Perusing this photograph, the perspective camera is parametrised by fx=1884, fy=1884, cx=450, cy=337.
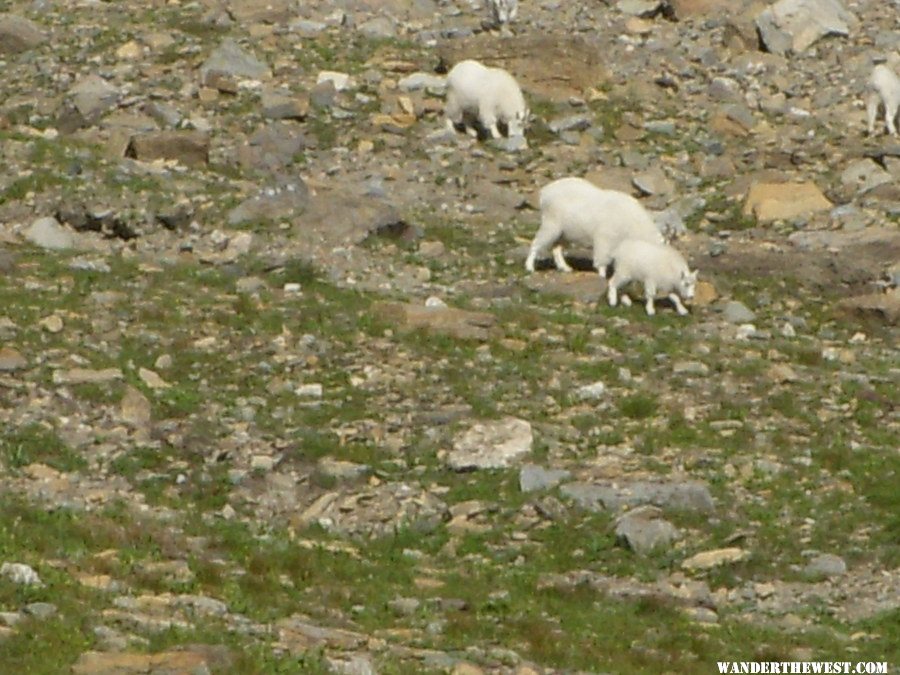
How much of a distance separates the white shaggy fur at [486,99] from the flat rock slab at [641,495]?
13434mm

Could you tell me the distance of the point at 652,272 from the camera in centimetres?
2184

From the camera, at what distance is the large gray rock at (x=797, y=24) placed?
109ft

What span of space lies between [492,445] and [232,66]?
49.4ft

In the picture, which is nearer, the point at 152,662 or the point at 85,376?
the point at 152,662

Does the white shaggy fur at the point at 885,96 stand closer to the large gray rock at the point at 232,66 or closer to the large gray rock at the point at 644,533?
the large gray rock at the point at 232,66

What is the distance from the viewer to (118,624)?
37.3 feet

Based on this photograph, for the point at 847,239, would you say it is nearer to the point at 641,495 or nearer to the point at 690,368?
the point at 690,368

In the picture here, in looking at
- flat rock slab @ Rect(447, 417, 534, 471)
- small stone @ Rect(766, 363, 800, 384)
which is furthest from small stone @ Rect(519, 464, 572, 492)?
small stone @ Rect(766, 363, 800, 384)

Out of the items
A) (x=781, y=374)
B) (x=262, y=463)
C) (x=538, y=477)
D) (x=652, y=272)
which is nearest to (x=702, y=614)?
(x=538, y=477)

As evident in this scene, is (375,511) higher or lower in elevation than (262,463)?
higher

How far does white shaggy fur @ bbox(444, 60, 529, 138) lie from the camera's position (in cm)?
2911

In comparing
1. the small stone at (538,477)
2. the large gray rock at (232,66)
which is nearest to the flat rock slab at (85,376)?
the small stone at (538,477)

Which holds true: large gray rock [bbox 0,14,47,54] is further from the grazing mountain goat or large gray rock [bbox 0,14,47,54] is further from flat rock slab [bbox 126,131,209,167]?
the grazing mountain goat

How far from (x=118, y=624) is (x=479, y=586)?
3829mm
